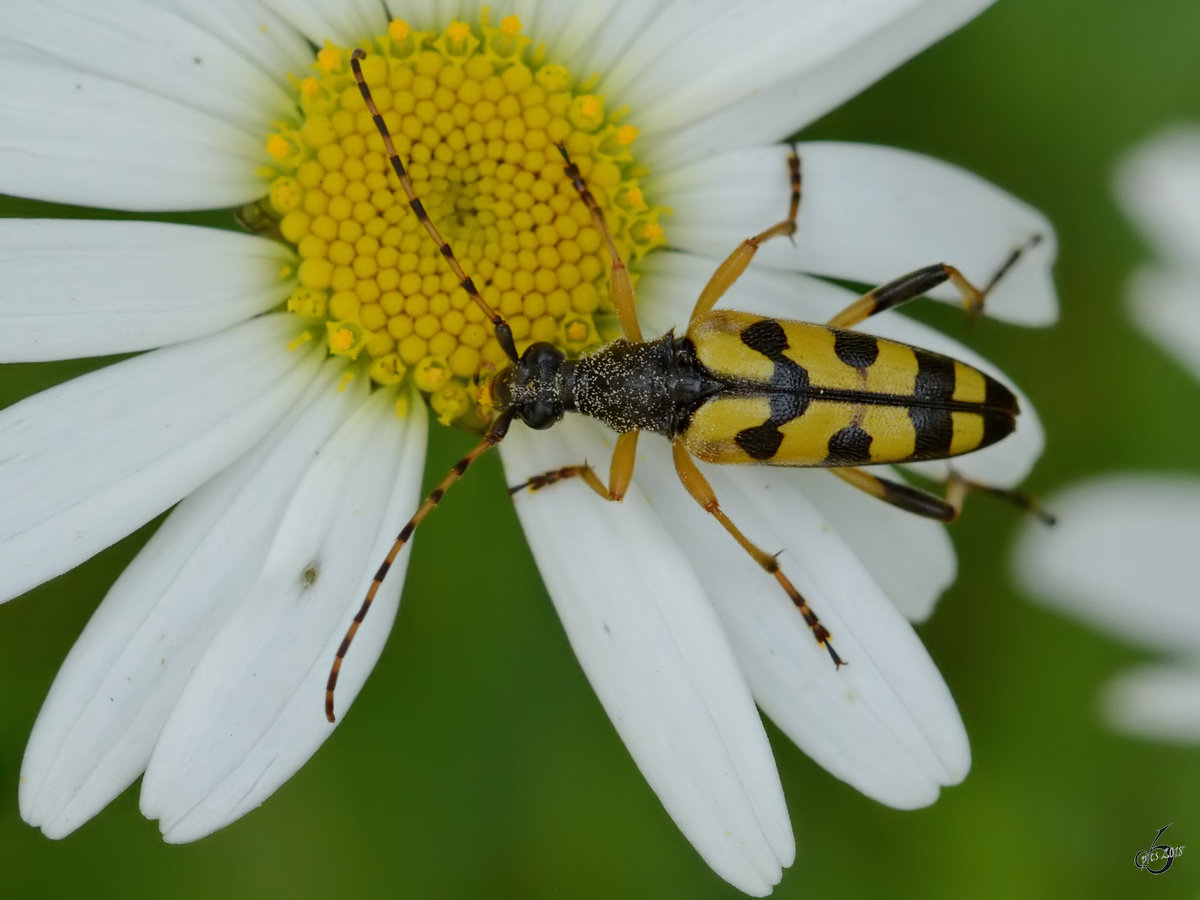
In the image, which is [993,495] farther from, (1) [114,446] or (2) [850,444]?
(1) [114,446]

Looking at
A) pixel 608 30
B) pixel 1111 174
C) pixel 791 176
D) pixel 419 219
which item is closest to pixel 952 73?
pixel 1111 174

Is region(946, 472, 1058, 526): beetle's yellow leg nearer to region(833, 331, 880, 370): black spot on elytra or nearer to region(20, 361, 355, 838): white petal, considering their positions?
region(833, 331, 880, 370): black spot on elytra

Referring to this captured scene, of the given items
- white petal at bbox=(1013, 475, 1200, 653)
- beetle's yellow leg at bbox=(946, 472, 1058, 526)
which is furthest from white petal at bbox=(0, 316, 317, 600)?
white petal at bbox=(1013, 475, 1200, 653)

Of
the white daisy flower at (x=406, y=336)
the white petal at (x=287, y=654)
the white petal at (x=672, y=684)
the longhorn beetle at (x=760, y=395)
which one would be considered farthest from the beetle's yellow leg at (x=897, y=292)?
the white petal at (x=287, y=654)

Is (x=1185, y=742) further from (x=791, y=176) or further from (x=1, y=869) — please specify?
(x=1, y=869)

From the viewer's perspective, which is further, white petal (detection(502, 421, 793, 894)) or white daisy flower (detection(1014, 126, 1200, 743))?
white daisy flower (detection(1014, 126, 1200, 743))

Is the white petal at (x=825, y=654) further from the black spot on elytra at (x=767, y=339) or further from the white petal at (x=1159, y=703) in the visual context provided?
the white petal at (x=1159, y=703)
